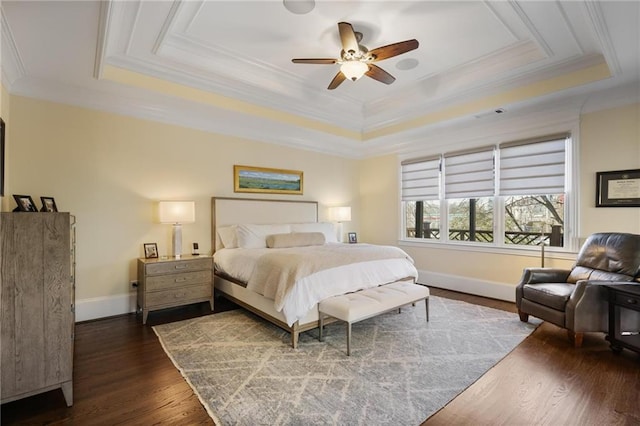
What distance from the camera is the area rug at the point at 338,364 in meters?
1.94

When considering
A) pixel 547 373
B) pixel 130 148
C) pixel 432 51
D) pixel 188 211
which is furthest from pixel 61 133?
pixel 547 373

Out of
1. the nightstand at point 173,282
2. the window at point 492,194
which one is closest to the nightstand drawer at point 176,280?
the nightstand at point 173,282

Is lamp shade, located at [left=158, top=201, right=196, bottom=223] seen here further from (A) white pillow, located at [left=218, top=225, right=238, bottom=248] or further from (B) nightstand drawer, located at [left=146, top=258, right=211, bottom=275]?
(A) white pillow, located at [left=218, top=225, right=238, bottom=248]

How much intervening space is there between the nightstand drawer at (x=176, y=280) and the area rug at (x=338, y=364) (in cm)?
46

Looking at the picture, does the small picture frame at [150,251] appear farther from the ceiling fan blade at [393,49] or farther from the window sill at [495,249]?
the window sill at [495,249]

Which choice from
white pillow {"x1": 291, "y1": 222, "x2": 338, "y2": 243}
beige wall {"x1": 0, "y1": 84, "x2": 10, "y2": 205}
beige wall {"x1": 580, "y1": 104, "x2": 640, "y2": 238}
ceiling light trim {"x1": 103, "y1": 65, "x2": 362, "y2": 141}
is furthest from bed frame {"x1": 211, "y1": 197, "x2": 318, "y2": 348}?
beige wall {"x1": 580, "y1": 104, "x2": 640, "y2": 238}

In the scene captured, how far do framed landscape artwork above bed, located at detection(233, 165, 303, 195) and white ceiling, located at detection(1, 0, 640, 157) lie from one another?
23.8 inches

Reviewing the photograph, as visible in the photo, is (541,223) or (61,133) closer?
(61,133)

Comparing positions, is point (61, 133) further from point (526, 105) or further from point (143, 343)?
point (526, 105)

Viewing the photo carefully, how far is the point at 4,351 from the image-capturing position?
1.78 m

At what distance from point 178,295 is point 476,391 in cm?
324

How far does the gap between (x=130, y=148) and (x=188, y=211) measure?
1093 millimetres

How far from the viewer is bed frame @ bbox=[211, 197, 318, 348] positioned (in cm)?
297

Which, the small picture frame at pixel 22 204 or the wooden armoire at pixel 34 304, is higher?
the small picture frame at pixel 22 204
